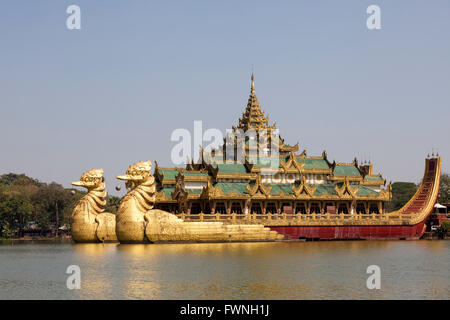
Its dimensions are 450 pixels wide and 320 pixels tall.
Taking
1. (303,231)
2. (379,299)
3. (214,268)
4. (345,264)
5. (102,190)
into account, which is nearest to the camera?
(379,299)

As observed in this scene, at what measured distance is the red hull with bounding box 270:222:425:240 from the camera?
58500 millimetres

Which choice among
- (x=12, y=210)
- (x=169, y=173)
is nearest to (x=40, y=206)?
(x=12, y=210)

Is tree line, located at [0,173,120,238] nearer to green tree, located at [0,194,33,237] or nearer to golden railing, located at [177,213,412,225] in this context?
green tree, located at [0,194,33,237]

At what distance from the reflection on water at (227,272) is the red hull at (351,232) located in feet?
22.8

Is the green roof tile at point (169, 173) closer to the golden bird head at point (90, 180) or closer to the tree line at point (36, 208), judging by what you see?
the golden bird head at point (90, 180)


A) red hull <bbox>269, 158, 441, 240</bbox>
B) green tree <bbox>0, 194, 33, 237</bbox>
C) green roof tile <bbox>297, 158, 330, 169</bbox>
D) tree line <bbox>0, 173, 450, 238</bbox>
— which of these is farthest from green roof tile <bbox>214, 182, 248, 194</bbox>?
green tree <bbox>0, 194, 33, 237</bbox>

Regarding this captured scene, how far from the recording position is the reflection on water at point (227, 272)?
2873cm

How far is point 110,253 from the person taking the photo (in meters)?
44.8

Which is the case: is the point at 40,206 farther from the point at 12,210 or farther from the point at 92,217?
the point at 92,217

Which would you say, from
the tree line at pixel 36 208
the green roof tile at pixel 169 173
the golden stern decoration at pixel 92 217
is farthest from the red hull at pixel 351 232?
the tree line at pixel 36 208

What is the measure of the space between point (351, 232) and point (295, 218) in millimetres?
5244
